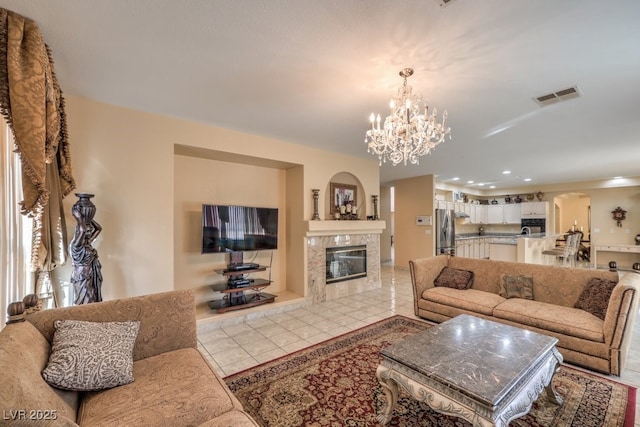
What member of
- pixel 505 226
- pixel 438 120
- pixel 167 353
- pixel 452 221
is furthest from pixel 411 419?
pixel 505 226

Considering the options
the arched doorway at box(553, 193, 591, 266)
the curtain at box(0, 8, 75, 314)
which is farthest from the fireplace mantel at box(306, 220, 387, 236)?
the arched doorway at box(553, 193, 591, 266)

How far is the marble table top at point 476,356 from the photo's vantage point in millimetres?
1598

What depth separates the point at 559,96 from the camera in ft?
9.09

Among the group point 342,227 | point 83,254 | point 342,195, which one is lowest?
point 83,254

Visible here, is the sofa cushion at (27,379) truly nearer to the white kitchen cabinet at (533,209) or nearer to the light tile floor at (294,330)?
the light tile floor at (294,330)

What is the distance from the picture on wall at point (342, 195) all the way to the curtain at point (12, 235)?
13.1 ft

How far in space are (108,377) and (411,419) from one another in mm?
1916

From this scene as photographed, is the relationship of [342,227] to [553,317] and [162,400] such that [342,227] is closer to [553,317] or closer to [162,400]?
[553,317]

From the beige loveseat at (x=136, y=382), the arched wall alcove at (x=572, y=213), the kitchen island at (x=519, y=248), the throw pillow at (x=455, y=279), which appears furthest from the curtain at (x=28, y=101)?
the arched wall alcove at (x=572, y=213)

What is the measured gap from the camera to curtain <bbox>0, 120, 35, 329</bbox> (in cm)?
218

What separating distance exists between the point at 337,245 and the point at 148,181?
3.08 m

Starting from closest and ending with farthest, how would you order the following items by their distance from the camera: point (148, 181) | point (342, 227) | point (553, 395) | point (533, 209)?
1. point (553, 395)
2. point (148, 181)
3. point (342, 227)
4. point (533, 209)

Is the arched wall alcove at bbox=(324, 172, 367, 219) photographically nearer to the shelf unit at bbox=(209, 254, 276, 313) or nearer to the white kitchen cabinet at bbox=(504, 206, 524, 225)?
the shelf unit at bbox=(209, 254, 276, 313)

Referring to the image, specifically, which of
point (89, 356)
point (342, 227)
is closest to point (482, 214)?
point (342, 227)
